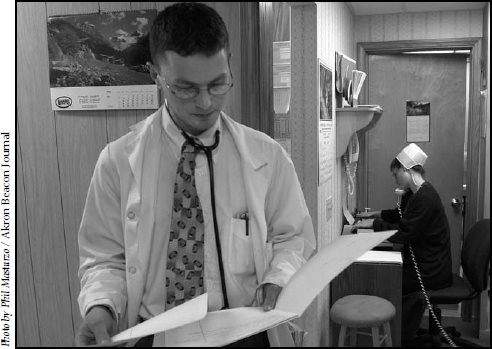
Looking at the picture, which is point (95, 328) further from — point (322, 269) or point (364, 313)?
point (364, 313)

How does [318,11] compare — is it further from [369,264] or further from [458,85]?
[458,85]

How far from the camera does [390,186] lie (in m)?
3.21

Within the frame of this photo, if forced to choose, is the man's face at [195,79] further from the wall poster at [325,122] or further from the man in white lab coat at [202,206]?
the wall poster at [325,122]

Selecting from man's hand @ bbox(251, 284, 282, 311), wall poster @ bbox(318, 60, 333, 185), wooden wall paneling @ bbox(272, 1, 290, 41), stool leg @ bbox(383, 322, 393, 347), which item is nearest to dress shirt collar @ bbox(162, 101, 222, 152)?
man's hand @ bbox(251, 284, 282, 311)

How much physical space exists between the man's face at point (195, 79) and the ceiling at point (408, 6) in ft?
6.84

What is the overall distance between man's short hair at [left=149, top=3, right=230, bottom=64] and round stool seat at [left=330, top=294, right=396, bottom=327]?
59.9 inches

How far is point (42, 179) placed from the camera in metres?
1.69

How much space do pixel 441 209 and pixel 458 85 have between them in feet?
3.47

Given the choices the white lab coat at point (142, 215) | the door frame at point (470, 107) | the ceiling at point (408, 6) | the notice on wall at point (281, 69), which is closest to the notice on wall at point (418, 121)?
the door frame at point (470, 107)

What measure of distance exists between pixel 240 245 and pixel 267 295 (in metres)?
0.14

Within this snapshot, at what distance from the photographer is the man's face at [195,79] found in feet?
3.13

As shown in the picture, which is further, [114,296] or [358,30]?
[358,30]

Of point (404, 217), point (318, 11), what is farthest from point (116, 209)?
point (404, 217)

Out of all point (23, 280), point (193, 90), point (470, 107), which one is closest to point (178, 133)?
point (193, 90)
